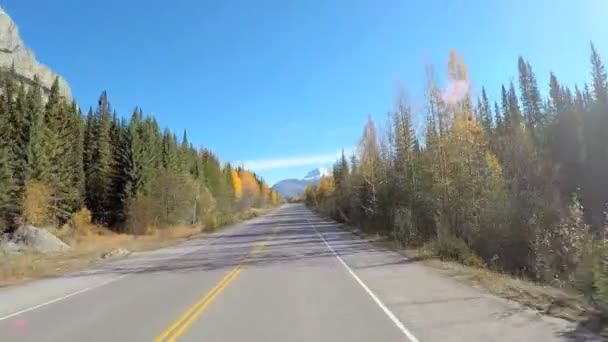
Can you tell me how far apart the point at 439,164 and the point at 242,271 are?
1372 centimetres

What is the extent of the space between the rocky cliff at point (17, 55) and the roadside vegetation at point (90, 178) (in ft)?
75.6

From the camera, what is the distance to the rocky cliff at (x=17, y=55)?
108m

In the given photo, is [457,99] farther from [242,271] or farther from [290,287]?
[290,287]

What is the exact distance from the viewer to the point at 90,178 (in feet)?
247

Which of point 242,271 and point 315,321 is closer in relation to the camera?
point 315,321

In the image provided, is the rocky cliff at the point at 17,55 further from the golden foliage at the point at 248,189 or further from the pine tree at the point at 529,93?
the pine tree at the point at 529,93

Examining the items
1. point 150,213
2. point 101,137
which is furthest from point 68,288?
point 101,137

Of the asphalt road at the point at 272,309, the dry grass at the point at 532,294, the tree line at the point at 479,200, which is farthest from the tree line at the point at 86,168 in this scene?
the dry grass at the point at 532,294

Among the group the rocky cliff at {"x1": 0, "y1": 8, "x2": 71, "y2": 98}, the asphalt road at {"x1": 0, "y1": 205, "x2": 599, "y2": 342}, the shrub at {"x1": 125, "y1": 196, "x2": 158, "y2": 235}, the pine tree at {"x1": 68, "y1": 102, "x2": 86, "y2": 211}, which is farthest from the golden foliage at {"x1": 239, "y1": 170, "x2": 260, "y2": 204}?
the asphalt road at {"x1": 0, "y1": 205, "x2": 599, "y2": 342}

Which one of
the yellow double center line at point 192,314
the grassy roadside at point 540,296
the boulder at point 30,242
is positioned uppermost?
the boulder at point 30,242

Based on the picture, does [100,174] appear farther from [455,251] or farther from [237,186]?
[237,186]

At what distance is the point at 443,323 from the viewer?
9.14 m

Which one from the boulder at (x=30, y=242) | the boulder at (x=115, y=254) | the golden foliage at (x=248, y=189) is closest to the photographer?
the boulder at (x=115, y=254)

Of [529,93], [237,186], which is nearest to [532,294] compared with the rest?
[529,93]
